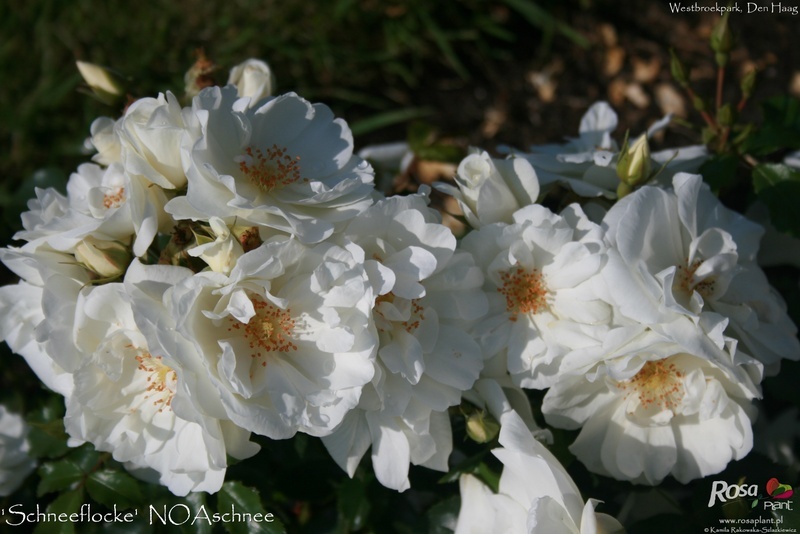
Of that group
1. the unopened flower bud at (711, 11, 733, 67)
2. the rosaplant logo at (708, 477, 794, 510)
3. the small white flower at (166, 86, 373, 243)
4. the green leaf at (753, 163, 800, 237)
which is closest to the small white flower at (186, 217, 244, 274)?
the small white flower at (166, 86, 373, 243)

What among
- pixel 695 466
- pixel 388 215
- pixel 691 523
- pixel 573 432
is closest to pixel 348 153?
pixel 388 215

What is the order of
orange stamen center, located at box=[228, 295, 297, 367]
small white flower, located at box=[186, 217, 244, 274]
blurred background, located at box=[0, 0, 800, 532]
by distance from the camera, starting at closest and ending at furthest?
1. small white flower, located at box=[186, 217, 244, 274]
2. orange stamen center, located at box=[228, 295, 297, 367]
3. blurred background, located at box=[0, 0, 800, 532]

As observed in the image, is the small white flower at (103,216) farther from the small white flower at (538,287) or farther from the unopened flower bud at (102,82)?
the small white flower at (538,287)

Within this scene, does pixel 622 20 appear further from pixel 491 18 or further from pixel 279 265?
pixel 279 265

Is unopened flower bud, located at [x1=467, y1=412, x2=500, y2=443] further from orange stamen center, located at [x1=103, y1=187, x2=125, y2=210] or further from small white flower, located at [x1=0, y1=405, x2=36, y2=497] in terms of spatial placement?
small white flower, located at [x1=0, y1=405, x2=36, y2=497]

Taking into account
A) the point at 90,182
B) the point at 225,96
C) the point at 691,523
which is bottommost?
the point at 691,523

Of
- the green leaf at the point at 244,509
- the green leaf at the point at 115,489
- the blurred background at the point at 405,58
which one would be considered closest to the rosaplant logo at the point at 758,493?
the green leaf at the point at 244,509

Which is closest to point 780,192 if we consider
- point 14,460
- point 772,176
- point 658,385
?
point 772,176
